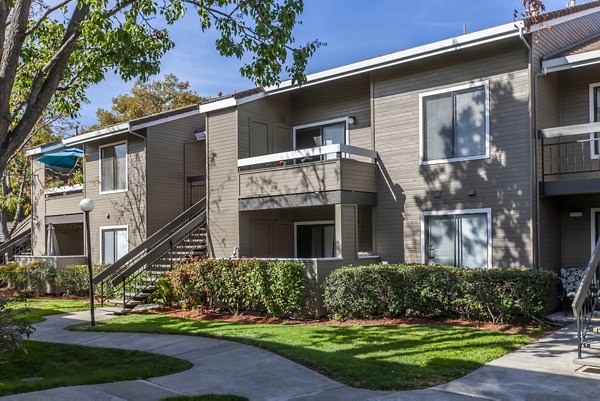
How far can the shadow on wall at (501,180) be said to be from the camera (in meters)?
12.9

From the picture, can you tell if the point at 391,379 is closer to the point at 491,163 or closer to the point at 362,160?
the point at 491,163

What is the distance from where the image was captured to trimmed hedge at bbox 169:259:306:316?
44.8 feet

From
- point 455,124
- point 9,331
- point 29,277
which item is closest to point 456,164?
point 455,124

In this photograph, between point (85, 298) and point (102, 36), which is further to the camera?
point (85, 298)

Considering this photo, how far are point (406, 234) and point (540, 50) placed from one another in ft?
17.7

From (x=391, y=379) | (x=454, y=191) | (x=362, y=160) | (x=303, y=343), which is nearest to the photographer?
(x=391, y=379)

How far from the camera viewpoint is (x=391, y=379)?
766 cm

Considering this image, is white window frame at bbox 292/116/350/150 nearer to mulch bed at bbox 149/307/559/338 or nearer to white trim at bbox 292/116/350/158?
white trim at bbox 292/116/350/158

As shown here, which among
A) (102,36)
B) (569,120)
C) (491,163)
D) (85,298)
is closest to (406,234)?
(491,163)

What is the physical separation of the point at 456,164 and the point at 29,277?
16.5 m

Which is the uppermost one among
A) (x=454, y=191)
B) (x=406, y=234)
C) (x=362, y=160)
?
(x=362, y=160)

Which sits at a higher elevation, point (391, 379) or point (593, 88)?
point (593, 88)

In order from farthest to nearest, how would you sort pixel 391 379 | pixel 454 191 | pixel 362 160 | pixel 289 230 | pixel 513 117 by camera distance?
Result: pixel 289 230, pixel 362 160, pixel 454 191, pixel 513 117, pixel 391 379

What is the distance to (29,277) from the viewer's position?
2167 centimetres
